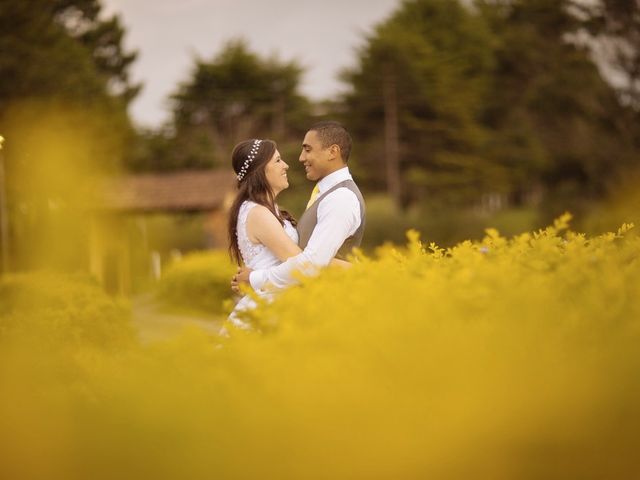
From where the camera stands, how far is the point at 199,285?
67.7 feet

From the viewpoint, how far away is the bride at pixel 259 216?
500cm

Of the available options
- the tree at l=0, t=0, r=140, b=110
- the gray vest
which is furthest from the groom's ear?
the tree at l=0, t=0, r=140, b=110

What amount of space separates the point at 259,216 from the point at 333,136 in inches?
26.9

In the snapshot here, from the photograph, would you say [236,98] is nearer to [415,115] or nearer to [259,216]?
[415,115]

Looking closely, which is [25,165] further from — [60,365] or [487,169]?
[487,169]

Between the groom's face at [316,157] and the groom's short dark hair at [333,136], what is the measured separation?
0.03 metres

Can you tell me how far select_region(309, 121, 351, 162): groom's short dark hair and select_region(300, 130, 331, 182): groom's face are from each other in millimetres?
31

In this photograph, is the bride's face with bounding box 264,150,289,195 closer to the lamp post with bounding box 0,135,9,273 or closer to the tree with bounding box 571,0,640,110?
the lamp post with bounding box 0,135,9,273

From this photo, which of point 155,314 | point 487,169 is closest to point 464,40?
point 487,169

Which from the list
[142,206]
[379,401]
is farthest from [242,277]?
[142,206]

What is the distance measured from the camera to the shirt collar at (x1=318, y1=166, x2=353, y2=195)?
5188mm

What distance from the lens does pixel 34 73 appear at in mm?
21719


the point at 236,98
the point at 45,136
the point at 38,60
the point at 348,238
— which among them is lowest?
the point at 348,238

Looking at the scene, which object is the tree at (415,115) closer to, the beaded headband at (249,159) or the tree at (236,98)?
the tree at (236,98)
